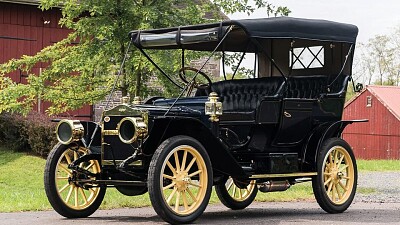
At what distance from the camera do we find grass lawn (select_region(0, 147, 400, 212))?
12.3m

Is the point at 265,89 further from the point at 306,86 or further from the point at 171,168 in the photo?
the point at 171,168

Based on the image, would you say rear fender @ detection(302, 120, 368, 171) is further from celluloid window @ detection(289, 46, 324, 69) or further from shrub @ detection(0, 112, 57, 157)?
shrub @ detection(0, 112, 57, 157)

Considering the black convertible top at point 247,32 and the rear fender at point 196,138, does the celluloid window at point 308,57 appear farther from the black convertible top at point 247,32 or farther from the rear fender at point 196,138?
the rear fender at point 196,138

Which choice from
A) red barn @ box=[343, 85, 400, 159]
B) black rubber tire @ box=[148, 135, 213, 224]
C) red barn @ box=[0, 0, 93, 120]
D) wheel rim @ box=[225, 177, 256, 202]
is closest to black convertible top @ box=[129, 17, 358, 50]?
black rubber tire @ box=[148, 135, 213, 224]

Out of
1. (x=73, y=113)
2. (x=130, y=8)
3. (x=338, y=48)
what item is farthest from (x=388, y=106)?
(x=338, y=48)

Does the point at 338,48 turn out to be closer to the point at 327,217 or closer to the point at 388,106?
the point at 327,217

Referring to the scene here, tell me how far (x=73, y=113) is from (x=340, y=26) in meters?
13.8

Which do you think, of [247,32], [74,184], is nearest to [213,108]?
[247,32]

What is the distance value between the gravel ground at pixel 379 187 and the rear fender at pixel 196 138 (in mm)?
4568

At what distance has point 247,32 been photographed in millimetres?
10703

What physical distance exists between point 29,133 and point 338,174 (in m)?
11.1

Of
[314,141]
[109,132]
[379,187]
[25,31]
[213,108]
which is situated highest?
[25,31]

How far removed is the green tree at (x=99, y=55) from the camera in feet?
56.5

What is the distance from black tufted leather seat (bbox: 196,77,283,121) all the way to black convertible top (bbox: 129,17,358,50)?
61 cm
